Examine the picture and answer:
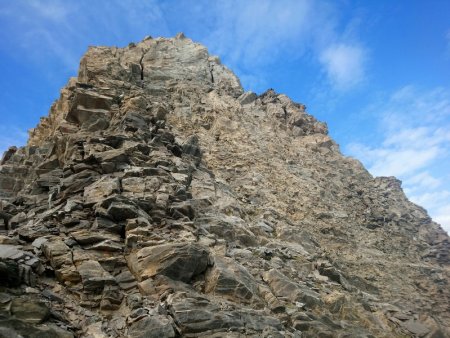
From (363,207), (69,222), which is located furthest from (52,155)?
(363,207)

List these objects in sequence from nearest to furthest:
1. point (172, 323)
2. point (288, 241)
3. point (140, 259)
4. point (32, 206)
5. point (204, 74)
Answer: point (172, 323)
point (140, 259)
point (32, 206)
point (288, 241)
point (204, 74)

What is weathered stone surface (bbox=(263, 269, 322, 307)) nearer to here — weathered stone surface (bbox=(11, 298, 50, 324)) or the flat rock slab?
the flat rock slab

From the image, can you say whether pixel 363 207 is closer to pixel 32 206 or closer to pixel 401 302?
pixel 401 302

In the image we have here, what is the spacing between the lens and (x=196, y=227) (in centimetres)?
1817

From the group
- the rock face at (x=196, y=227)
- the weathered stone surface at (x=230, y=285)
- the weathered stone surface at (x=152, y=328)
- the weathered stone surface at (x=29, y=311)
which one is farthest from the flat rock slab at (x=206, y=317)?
the weathered stone surface at (x=29, y=311)

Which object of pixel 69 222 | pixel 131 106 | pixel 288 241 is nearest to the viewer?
pixel 69 222

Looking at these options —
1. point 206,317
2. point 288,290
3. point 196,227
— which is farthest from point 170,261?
point 288,290

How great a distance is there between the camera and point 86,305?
12.0m

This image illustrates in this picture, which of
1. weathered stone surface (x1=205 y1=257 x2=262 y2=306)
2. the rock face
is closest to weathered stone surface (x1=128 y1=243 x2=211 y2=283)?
the rock face

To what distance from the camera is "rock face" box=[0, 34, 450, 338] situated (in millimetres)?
12344

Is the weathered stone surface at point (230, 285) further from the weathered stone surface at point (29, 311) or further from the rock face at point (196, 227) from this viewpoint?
the weathered stone surface at point (29, 311)

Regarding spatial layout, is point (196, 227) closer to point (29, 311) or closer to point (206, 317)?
point (206, 317)

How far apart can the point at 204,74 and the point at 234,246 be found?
99.8 feet

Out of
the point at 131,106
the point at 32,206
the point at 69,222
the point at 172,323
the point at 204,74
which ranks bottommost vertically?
the point at 172,323
